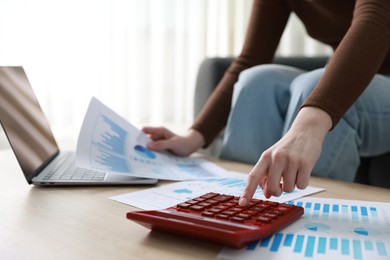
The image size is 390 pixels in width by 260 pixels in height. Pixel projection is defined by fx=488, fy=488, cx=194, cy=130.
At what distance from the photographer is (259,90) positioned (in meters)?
0.99

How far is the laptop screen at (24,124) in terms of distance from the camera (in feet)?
2.37

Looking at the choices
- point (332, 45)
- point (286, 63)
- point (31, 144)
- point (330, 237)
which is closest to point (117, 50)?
point (286, 63)

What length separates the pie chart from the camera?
910 mm

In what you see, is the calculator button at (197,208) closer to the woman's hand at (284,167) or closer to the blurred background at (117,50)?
the woman's hand at (284,167)

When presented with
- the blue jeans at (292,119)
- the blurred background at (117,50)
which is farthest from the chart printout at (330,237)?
the blurred background at (117,50)

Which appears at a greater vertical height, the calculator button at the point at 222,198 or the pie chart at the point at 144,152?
the calculator button at the point at 222,198

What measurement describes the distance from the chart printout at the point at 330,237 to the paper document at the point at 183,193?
9cm

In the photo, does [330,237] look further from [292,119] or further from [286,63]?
[286,63]

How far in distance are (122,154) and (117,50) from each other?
4.47ft

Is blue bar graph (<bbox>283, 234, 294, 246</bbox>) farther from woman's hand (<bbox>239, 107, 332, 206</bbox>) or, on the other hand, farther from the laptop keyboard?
the laptop keyboard

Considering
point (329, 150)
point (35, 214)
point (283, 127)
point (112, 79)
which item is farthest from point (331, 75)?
point (112, 79)

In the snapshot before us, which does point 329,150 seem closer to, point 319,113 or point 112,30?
point 319,113

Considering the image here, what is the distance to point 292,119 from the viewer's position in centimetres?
91

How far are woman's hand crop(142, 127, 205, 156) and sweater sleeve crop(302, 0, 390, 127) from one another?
38 centimetres
